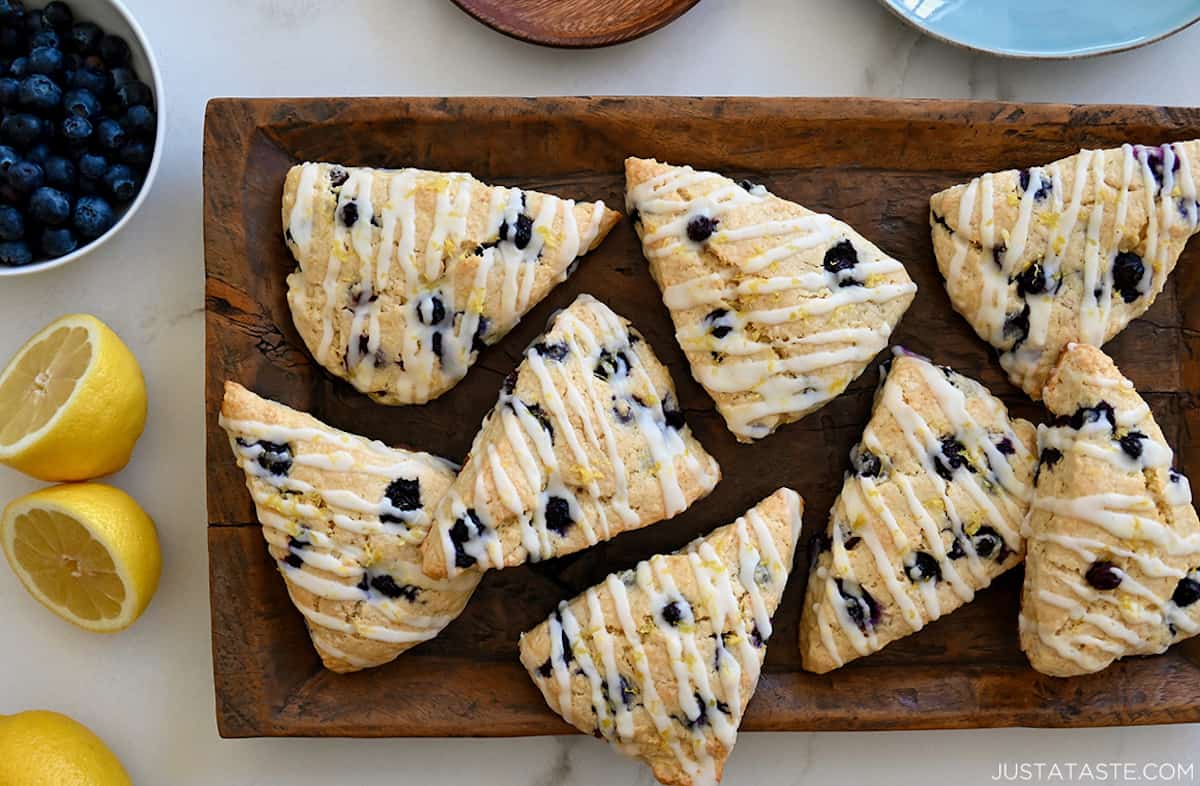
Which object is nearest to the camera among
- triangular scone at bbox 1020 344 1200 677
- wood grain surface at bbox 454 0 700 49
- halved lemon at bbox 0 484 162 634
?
triangular scone at bbox 1020 344 1200 677

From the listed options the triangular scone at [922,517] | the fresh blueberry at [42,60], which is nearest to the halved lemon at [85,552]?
the fresh blueberry at [42,60]

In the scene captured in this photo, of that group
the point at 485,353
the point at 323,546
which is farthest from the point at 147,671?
the point at 485,353

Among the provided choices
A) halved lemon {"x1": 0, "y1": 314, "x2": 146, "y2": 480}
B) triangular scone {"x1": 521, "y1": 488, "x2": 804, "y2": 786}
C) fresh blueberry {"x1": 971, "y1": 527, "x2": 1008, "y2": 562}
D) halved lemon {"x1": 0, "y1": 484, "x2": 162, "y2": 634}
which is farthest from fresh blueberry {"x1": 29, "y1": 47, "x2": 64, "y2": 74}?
fresh blueberry {"x1": 971, "y1": 527, "x2": 1008, "y2": 562}

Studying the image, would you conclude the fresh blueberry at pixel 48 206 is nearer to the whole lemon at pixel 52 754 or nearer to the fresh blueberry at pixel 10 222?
the fresh blueberry at pixel 10 222

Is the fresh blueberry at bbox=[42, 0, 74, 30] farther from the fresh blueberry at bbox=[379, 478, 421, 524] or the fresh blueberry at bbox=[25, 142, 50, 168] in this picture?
the fresh blueberry at bbox=[379, 478, 421, 524]

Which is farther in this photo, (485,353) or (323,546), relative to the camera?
(485,353)

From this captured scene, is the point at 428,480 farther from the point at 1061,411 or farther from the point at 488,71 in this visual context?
the point at 1061,411

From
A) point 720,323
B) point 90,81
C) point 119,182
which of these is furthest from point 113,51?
point 720,323
